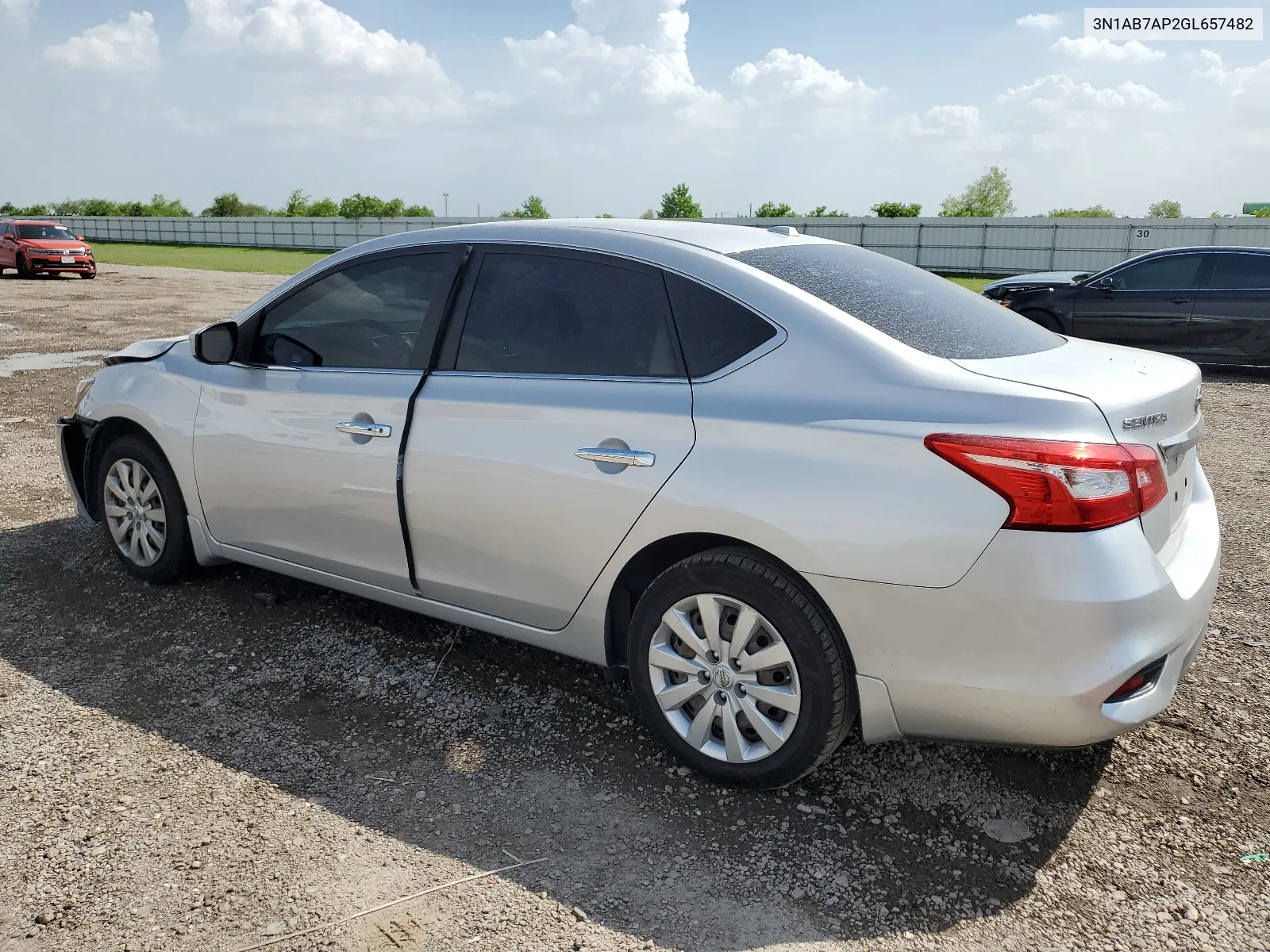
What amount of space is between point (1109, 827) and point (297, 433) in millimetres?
3125

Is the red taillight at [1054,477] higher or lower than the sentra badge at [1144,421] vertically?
lower

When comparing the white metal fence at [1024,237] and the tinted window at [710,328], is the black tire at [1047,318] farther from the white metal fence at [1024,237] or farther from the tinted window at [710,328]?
the white metal fence at [1024,237]

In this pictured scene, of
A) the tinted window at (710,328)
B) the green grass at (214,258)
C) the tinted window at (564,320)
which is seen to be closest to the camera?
the tinted window at (710,328)

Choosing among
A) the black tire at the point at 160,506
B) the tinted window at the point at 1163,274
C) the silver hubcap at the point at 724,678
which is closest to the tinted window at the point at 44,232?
the tinted window at the point at 1163,274

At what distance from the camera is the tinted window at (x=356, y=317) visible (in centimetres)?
381

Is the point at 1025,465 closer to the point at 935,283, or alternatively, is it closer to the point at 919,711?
the point at 919,711

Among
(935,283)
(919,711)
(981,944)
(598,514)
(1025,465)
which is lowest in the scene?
(981,944)

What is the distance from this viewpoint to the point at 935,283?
3.73 m

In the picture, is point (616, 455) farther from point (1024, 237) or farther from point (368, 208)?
point (368, 208)

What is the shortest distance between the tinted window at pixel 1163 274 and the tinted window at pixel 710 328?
11.1 meters

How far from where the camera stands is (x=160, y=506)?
15.2 ft

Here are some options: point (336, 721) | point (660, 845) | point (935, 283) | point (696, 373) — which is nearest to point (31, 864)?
point (336, 721)

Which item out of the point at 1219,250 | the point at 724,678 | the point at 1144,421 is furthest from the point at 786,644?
the point at 1219,250

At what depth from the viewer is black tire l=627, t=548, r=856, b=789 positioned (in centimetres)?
287
